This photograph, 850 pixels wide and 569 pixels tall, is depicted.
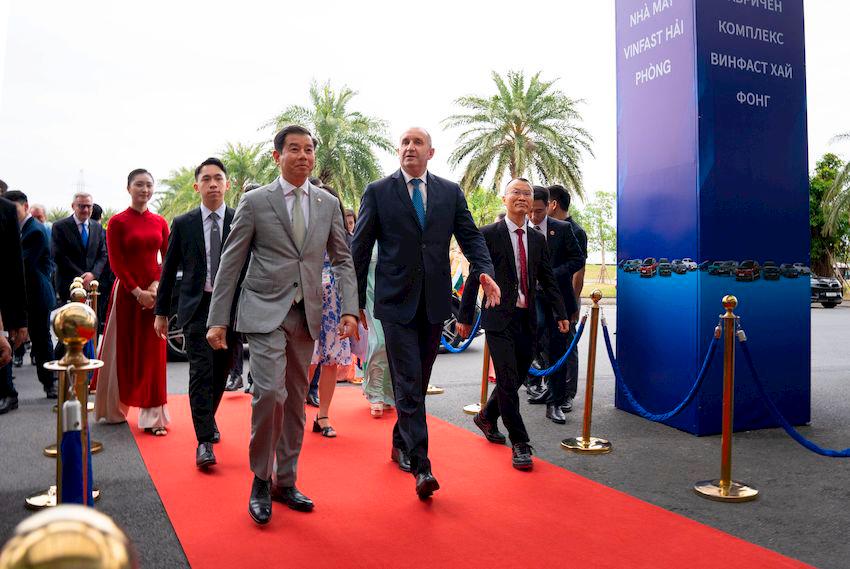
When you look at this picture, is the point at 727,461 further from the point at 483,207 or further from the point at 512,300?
the point at 483,207

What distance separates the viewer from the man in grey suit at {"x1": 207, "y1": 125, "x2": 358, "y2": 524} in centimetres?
366

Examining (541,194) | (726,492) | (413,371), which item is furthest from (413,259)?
(541,194)

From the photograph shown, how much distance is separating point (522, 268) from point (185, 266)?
2.37 metres

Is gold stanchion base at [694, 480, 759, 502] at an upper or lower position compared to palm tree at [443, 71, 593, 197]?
lower

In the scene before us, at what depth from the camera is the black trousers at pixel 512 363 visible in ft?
15.7

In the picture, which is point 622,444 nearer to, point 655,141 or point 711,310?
point 711,310

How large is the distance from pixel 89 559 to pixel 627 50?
21.4 ft

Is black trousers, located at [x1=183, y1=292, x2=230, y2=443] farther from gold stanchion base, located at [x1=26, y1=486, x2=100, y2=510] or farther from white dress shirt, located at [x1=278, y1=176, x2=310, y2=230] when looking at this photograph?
white dress shirt, located at [x1=278, y1=176, x2=310, y2=230]

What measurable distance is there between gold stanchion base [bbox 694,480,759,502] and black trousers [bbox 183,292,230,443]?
3.08 meters

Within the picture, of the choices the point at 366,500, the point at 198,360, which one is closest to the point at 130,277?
the point at 198,360

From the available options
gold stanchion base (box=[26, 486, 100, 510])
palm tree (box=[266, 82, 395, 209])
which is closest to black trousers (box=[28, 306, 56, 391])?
gold stanchion base (box=[26, 486, 100, 510])

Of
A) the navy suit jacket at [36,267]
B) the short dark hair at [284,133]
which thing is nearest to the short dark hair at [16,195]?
the navy suit jacket at [36,267]

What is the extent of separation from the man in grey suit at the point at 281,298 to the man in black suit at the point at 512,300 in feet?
4.29

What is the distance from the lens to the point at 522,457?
4637 millimetres
